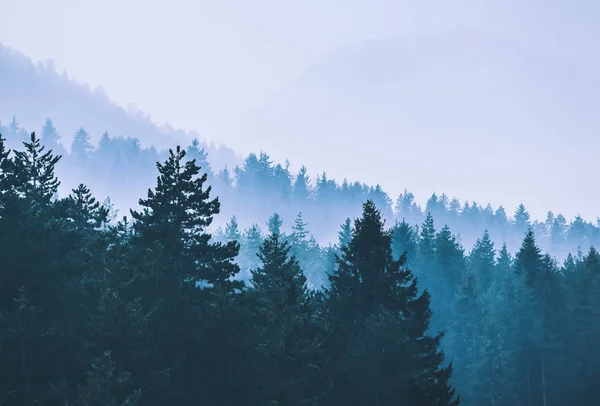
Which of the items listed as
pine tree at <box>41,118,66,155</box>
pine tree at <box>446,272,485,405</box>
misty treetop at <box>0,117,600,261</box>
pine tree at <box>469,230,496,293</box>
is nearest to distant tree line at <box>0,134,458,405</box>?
pine tree at <box>446,272,485,405</box>

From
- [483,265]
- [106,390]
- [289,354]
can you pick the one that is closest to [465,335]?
[483,265]

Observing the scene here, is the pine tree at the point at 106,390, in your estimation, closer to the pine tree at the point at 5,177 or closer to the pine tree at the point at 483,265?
the pine tree at the point at 5,177

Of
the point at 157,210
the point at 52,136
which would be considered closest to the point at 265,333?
the point at 157,210

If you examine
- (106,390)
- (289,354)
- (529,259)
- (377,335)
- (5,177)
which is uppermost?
(529,259)

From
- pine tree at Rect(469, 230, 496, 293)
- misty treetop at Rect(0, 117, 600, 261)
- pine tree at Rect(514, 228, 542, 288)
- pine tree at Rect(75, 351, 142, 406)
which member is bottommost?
pine tree at Rect(75, 351, 142, 406)

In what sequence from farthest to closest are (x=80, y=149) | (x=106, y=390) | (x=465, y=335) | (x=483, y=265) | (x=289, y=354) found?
(x=80, y=149)
(x=483, y=265)
(x=465, y=335)
(x=289, y=354)
(x=106, y=390)

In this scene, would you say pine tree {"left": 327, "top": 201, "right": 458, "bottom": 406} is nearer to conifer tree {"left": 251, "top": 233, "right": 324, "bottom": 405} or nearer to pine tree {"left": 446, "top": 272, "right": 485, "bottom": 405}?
conifer tree {"left": 251, "top": 233, "right": 324, "bottom": 405}

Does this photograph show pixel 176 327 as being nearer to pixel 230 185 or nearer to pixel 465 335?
pixel 465 335

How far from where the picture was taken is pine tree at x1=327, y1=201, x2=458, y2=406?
1146 inches

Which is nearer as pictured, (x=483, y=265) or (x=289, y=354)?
→ (x=289, y=354)

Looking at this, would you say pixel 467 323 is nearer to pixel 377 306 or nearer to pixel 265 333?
pixel 377 306

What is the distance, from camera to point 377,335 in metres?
29.4

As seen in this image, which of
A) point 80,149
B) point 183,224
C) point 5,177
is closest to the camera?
point 5,177

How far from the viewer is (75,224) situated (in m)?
37.9
